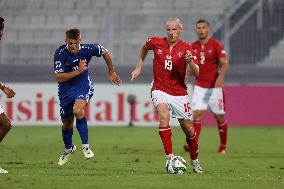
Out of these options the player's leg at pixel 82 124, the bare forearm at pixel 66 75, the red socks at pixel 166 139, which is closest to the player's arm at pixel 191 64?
the red socks at pixel 166 139

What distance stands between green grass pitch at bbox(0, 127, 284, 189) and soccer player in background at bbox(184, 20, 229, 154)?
76 centimetres

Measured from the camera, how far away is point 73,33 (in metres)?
13.4

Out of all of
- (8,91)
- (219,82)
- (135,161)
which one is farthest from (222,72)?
(8,91)

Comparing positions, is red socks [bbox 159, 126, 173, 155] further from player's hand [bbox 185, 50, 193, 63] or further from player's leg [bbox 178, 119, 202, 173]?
player's hand [bbox 185, 50, 193, 63]

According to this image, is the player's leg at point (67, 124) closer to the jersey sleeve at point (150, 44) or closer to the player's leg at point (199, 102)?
the jersey sleeve at point (150, 44)

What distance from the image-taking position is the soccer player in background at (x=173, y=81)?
12.4m

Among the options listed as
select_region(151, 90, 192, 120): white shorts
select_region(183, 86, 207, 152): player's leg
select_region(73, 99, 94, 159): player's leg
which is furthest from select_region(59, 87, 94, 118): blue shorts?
select_region(183, 86, 207, 152): player's leg

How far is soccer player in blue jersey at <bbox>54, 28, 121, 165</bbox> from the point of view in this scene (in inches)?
539

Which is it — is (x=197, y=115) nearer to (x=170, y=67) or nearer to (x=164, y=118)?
(x=170, y=67)

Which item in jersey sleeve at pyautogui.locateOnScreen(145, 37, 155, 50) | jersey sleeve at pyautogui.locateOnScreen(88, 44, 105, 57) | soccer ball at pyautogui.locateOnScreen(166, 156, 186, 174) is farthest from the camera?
jersey sleeve at pyautogui.locateOnScreen(88, 44, 105, 57)

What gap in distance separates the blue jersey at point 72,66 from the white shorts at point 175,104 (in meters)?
1.81

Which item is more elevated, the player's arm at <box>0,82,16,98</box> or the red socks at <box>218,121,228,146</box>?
the player's arm at <box>0,82,16,98</box>

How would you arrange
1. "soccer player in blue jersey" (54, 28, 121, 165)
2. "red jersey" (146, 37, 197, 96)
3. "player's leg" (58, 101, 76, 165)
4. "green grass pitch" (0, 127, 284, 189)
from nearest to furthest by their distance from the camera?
"green grass pitch" (0, 127, 284, 189), "red jersey" (146, 37, 197, 96), "soccer player in blue jersey" (54, 28, 121, 165), "player's leg" (58, 101, 76, 165)

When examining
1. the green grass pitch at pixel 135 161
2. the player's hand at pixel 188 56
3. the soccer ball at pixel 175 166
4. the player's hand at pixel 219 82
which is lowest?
the green grass pitch at pixel 135 161
